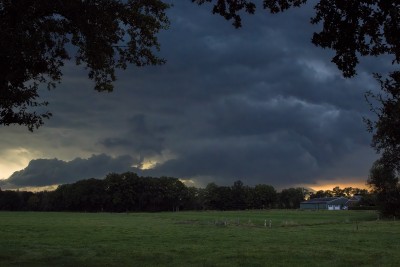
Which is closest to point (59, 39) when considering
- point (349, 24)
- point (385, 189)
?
point (349, 24)

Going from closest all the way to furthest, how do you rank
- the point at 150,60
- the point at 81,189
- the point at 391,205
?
1. the point at 150,60
2. the point at 391,205
3. the point at 81,189

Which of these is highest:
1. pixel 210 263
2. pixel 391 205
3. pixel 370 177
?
pixel 370 177

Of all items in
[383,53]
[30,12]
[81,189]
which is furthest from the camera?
[81,189]

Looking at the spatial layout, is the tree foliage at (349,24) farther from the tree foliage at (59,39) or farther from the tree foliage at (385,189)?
the tree foliage at (385,189)

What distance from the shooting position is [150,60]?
69.5 ft

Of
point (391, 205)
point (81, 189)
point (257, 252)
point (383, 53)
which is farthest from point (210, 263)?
point (81, 189)

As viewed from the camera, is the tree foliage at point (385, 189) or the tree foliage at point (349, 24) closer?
the tree foliage at point (349, 24)

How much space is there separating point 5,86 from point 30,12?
3074 millimetres

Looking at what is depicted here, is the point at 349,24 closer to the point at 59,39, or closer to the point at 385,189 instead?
the point at 59,39

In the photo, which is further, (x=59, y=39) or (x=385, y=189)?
(x=385, y=189)

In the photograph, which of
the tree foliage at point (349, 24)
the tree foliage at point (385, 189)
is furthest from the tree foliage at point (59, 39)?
the tree foliage at point (385, 189)

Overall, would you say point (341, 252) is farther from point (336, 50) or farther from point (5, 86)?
point (5, 86)

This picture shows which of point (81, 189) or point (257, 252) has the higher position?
point (81, 189)

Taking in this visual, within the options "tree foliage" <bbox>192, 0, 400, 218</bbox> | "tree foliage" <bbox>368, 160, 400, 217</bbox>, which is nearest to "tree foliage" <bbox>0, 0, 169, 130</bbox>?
"tree foliage" <bbox>192, 0, 400, 218</bbox>
